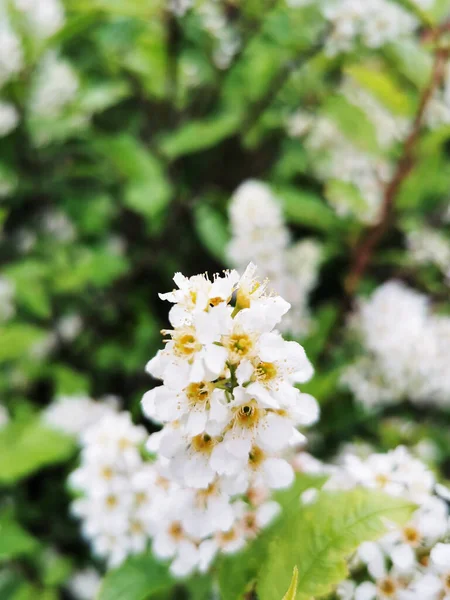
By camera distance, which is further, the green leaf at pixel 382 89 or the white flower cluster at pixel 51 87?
the white flower cluster at pixel 51 87

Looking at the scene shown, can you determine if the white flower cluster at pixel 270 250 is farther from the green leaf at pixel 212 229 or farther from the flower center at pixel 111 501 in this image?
the flower center at pixel 111 501

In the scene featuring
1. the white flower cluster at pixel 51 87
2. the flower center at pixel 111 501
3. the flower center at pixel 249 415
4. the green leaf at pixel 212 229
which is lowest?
the flower center at pixel 249 415

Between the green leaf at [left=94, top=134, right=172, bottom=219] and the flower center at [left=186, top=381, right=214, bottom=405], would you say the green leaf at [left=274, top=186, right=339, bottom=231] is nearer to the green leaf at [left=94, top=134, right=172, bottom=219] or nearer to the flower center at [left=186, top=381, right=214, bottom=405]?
the green leaf at [left=94, top=134, right=172, bottom=219]

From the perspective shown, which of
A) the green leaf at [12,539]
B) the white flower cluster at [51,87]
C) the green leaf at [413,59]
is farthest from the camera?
the white flower cluster at [51,87]

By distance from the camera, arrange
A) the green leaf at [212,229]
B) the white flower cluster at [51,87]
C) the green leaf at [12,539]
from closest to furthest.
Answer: the green leaf at [12,539], the green leaf at [212,229], the white flower cluster at [51,87]

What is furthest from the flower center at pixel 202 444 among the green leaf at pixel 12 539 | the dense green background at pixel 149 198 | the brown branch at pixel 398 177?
the brown branch at pixel 398 177

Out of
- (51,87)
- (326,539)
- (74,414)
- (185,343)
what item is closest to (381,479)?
(326,539)

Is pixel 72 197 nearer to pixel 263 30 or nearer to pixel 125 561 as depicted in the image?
pixel 263 30
